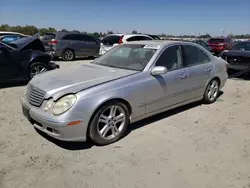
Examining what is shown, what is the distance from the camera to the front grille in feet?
11.8

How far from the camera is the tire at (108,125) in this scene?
353 cm

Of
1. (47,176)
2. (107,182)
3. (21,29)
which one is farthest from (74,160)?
(21,29)

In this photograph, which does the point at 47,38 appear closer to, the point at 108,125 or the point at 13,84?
the point at 13,84

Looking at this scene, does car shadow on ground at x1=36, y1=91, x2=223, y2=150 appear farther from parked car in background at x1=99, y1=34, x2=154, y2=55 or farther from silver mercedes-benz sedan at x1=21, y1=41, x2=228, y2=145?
parked car in background at x1=99, y1=34, x2=154, y2=55

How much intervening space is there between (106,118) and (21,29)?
41.2 m

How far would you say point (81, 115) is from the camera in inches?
132

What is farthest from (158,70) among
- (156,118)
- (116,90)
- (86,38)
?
(86,38)

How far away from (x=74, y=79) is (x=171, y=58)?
1.86 m

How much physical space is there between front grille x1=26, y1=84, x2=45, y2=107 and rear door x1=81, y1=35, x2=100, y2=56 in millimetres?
10996

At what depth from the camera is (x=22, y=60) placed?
7340 mm

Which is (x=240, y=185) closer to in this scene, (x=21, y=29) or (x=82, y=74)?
(x=82, y=74)

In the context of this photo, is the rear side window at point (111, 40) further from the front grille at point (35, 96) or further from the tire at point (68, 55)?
the front grille at point (35, 96)

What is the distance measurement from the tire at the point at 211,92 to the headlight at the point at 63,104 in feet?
10.8

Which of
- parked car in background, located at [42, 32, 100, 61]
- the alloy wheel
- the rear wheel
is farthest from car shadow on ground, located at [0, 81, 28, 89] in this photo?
parked car in background, located at [42, 32, 100, 61]
